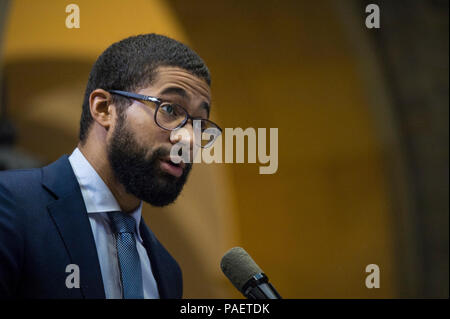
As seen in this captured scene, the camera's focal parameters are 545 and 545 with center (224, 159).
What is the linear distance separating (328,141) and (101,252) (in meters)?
1.18

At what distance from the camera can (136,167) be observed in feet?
4.19

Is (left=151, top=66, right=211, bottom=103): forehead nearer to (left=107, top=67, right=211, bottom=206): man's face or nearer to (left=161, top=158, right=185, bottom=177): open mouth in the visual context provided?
(left=107, top=67, right=211, bottom=206): man's face

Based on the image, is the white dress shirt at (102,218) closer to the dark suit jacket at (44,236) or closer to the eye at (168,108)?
the dark suit jacket at (44,236)

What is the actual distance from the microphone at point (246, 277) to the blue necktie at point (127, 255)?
22 cm

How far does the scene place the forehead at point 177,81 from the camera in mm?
1282

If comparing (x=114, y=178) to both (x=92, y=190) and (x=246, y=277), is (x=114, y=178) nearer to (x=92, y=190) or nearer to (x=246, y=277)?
(x=92, y=190)

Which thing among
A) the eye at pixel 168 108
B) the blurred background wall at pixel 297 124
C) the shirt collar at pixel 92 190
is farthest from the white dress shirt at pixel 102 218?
the eye at pixel 168 108

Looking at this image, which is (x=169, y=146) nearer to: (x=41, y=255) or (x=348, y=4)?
(x=41, y=255)

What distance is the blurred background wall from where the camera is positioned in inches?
58.4

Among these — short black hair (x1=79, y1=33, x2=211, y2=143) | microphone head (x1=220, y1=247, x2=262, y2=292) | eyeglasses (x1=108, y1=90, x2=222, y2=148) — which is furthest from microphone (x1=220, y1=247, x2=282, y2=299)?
short black hair (x1=79, y1=33, x2=211, y2=143)

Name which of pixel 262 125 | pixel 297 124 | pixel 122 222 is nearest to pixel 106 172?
pixel 122 222

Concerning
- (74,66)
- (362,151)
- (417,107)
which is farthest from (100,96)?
(417,107)

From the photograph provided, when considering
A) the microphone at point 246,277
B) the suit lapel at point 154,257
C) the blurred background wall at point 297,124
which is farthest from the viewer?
the blurred background wall at point 297,124

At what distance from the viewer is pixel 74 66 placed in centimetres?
143
